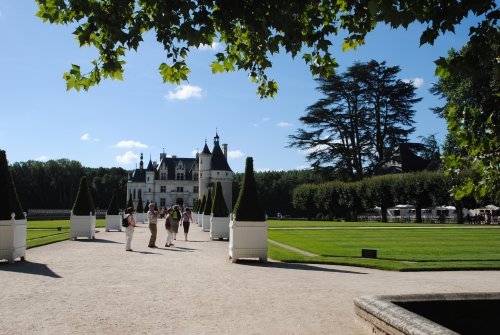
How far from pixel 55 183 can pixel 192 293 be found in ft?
301

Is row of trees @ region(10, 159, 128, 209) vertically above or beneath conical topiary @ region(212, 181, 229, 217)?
above

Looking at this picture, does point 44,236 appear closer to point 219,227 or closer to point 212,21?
point 219,227

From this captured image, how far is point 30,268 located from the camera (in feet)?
37.1

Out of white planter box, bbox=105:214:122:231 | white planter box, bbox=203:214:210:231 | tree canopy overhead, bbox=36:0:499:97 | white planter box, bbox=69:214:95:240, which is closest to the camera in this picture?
tree canopy overhead, bbox=36:0:499:97

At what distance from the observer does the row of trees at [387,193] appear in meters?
42.8

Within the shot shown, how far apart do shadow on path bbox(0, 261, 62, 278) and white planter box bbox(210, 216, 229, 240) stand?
10.8 metres

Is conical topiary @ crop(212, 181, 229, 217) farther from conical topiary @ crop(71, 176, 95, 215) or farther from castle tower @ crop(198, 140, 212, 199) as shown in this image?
castle tower @ crop(198, 140, 212, 199)

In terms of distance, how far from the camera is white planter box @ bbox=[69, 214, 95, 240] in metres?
21.4

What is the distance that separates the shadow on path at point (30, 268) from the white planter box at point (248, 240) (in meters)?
4.86

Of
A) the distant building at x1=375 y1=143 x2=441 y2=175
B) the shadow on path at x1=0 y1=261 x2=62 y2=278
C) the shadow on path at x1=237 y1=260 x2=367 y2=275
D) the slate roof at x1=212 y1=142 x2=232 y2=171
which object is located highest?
the slate roof at x1=212 y1=142 x2=232 y2=171

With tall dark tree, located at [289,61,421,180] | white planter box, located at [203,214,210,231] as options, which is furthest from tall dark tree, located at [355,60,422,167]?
white planter box, located at [203,214,210,231]

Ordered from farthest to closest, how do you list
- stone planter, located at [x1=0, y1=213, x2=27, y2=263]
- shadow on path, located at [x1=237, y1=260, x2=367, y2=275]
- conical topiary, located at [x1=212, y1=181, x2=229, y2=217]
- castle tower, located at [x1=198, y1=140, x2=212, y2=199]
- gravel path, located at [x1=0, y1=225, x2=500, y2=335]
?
castle tower, located at [x1=198, y1=140, x2=212, y2=199] < conical topiary, located at [x1=212, y1=181, x2=229, y2=217] < stone planter, located at [x1=0, y1=213, x2=27, y2=263] < shadow on path, located at [x1=237, y1=260, x2=367, y2=275] < gravel path, located at [x1=0, y1=225, x2=500, y2=335]

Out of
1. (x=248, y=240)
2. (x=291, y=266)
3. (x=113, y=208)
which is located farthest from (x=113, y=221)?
(x=291, y=266)

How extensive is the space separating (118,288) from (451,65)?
22.7 feet
